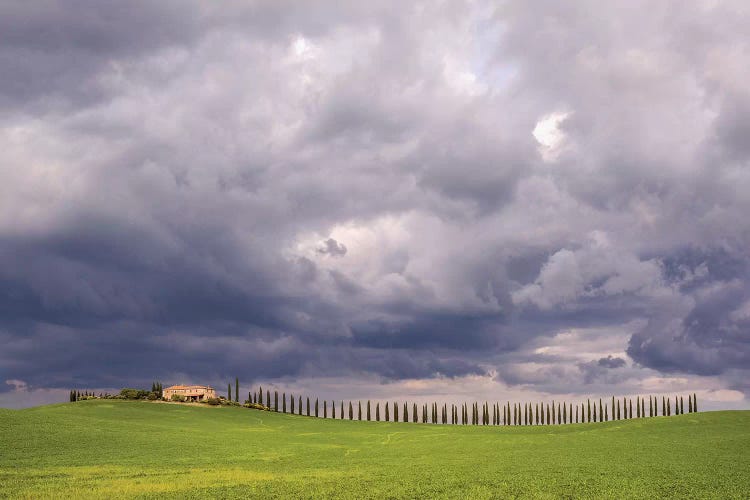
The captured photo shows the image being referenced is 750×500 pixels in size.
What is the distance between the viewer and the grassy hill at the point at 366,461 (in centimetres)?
4044

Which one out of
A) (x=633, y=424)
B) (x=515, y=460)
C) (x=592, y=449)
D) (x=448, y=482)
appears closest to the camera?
(x=448, y=482)

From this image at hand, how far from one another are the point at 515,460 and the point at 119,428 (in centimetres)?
5370

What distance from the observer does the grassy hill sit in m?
40.4

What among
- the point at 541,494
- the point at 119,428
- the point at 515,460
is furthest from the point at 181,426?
the point at 541,494

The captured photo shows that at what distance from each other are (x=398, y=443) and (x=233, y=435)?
2282cm

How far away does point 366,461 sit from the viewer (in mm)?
59094

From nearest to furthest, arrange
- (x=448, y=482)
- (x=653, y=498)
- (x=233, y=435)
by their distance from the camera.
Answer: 1. (x=653, y=498)
2. (x=448, y=482)
3. (x=233, y=435)

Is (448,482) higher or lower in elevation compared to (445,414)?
higher

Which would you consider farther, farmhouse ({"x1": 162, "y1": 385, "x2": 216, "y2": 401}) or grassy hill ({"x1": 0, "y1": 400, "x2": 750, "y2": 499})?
farmhouse ({"x1": 162, "y1": 385, "x2": 216, "y2": 401})

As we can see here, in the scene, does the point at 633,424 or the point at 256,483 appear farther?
the point at 633,424

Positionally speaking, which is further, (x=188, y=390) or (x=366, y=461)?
(x=188, y=390)

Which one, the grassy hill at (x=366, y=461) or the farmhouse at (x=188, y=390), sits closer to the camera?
the grassy hill at (x=366, y=461)

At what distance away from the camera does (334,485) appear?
4219cm

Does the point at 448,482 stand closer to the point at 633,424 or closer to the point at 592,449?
the point at 592,449
